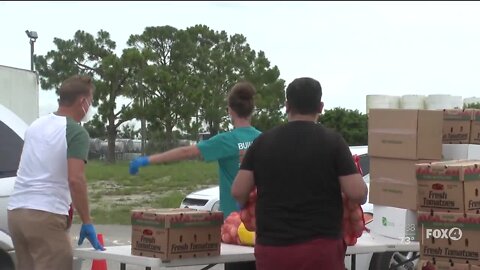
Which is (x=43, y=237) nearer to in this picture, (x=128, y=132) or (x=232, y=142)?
(x=232, y=142)

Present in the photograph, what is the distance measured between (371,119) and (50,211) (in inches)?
106

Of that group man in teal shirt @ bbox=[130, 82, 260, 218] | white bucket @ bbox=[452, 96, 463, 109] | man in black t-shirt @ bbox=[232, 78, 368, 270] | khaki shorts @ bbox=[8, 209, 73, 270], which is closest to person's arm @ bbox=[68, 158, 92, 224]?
khaki shorts @ bbox=[8, 209, 73, 270]

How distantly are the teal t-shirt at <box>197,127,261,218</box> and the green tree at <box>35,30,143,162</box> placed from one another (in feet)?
99.3

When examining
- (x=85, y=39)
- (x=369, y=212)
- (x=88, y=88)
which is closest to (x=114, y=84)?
(x=85, y=39)

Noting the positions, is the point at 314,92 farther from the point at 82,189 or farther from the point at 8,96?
the point at 8,96

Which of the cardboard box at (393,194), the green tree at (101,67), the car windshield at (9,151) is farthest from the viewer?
the green tree at (101,67)

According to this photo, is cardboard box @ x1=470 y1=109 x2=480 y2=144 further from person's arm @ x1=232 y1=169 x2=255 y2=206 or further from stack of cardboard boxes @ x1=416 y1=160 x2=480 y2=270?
person's arm @ x1=232 y1=169 x2=255 y2=206

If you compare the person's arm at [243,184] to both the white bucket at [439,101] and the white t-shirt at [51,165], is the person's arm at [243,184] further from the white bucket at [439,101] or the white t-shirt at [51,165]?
the white bucket at [439,101]

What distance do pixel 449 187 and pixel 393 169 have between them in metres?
1.06

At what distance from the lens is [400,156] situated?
19.5 ft

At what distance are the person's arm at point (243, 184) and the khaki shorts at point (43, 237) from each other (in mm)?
1071

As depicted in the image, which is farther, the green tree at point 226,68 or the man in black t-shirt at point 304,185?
the green tree at point 226,68

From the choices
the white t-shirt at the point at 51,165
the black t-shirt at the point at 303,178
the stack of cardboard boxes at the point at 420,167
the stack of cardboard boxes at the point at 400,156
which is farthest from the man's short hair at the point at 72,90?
the stack of cardboard boxes at the point at 400,156

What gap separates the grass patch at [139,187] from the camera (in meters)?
17.3
